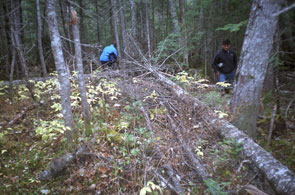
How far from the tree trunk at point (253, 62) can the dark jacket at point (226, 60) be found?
2248mm

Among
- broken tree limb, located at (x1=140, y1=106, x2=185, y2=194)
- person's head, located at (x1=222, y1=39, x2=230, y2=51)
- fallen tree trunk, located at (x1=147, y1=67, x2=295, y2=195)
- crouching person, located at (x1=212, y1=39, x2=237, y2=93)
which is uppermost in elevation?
person's head, located at (x1=222, y1=39, x2=230, y2=51)

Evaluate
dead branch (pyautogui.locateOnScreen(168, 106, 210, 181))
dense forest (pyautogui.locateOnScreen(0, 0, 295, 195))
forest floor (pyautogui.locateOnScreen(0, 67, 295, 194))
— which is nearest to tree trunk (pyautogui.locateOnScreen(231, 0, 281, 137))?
dense forest (pyautogui.locateOnScreen(0, 0, 295, 195))

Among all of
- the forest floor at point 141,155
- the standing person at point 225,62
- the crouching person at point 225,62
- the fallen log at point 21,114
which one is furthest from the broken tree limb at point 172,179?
the fallen log at point 21,114

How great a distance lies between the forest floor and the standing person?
1731 mm

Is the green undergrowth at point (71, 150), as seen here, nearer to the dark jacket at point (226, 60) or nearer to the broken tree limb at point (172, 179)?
the broken tree limb at point (172, 179)

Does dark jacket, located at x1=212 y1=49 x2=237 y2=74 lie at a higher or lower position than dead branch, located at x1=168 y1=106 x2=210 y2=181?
higher

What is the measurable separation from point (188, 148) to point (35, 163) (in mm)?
3238

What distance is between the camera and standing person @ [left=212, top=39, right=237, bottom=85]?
604 cm

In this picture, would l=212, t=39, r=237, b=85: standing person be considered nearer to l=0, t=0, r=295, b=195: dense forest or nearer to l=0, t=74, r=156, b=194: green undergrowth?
l=0, t=0, r=295, b=195: dense forest

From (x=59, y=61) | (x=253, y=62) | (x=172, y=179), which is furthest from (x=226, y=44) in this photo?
(x=59, y=61)

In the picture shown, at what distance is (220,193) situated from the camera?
2383mm

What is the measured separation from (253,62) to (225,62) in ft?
8.08

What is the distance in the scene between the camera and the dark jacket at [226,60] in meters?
6.05

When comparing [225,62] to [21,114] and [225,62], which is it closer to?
A: [225,62]
